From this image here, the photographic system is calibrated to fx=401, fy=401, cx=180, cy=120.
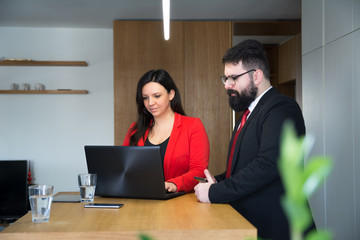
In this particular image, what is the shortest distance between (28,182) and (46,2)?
2.37m

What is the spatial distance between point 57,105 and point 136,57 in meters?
1.38

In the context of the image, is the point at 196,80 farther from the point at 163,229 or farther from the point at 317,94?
the point at 163,229

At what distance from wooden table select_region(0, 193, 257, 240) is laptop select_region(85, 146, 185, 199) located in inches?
4.2

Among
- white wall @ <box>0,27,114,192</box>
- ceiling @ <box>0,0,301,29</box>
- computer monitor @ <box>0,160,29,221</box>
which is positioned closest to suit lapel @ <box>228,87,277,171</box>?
ceiling @ <box>0,0,301,29</box>

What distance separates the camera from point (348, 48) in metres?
3.05

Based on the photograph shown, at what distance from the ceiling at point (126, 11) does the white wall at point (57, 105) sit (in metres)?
0.28

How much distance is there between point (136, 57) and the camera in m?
5.07

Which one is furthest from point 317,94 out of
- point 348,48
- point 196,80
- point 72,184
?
point 72,184

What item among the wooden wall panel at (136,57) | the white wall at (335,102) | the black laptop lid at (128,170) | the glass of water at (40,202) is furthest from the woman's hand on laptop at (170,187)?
the wooden wall panel at (136,57)

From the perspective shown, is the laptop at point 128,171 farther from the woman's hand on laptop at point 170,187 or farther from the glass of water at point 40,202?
the glass of water at point 40,202

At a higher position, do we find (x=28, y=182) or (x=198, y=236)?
(x=198, y=236)

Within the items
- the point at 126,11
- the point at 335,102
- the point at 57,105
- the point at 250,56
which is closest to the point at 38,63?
the point at 57,105

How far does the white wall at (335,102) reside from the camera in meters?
2.97

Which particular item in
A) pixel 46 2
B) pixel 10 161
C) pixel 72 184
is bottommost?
pixel 72 184
